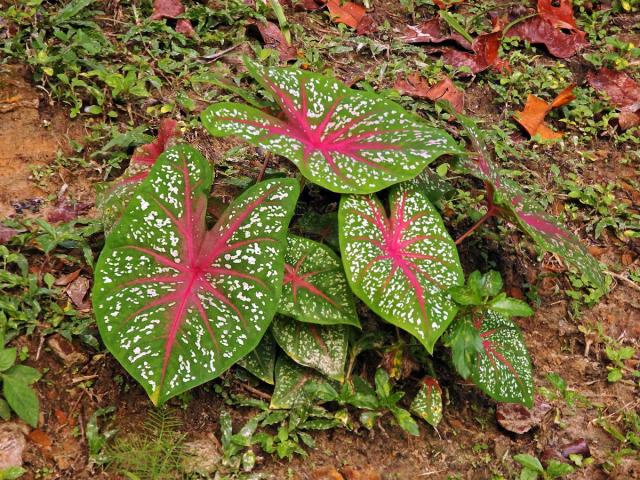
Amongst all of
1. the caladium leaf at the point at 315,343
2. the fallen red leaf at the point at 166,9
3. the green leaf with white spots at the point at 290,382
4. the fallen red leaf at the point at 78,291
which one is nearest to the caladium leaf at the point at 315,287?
the caladium leaf at the point at 315,343

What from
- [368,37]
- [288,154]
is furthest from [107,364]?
[368,37]

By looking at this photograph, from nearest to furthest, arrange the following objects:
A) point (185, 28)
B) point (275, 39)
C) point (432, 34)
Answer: point (185, 28)
point (275, 39)
point (432, 34)

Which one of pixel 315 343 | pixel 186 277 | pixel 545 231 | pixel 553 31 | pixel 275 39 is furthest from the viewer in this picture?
pixel 553 31

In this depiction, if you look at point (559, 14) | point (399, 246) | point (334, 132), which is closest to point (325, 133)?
point (334, 132)

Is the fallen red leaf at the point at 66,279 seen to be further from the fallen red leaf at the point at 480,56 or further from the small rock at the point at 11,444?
the fallen red leaf at the point at 480,56

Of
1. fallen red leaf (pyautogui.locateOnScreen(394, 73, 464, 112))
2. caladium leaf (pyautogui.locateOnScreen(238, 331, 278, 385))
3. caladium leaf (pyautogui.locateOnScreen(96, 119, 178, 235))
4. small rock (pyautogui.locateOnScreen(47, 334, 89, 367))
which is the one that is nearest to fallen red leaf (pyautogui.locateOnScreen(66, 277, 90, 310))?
small rock (pyautogui.locateOnScreen(47, 334, 89, 367))

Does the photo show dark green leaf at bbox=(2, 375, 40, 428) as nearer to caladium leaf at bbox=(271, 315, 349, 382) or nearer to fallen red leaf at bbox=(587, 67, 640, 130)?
caladium leaf at bbox=(271, 315, 349, 382)

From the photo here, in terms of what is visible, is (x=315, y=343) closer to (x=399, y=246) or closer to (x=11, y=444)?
(x=399, y=246)

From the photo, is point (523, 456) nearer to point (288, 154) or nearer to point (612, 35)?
point (288, 154)
